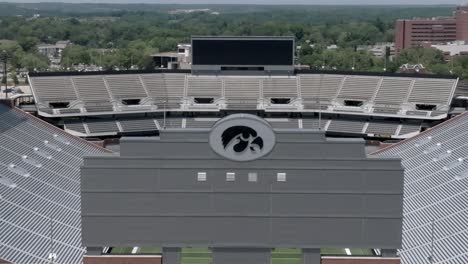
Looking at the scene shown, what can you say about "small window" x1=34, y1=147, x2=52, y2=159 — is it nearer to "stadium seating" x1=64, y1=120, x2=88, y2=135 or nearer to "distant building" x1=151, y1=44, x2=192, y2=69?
"stadium seating" x1=64, y1=120, x2=88, y2=135

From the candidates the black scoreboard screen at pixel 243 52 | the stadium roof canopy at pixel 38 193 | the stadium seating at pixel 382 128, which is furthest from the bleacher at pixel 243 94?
the stadium roof canopy at pixel 38 193

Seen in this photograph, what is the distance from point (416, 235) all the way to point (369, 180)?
935cm

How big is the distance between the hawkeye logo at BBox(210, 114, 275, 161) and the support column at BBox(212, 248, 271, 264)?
3.01 metres

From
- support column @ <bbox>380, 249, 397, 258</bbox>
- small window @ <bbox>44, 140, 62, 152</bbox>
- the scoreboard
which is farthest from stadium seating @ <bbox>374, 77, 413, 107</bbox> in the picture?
support column @ <bbox>380, 249, 397, 258</bbox>

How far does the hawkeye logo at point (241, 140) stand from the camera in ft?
90.7

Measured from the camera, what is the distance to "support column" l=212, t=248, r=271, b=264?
28.1 m

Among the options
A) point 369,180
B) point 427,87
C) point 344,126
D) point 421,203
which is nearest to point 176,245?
point 369,180

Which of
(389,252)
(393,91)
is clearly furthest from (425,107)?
(389,252)

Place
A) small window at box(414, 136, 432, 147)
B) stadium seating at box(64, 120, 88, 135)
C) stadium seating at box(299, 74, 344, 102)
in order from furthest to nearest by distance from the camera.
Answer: stadium seating at box(299, 74, 344, 102)
stadium seating at box(64, 120, 88, 135)
small window at box(414, 136, 432, 147)

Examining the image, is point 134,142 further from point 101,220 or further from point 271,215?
point 271,215

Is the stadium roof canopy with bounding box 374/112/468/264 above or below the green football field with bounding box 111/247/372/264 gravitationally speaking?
above

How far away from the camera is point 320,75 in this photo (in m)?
74.7

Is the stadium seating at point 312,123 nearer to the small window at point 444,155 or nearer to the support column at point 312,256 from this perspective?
the small window at point 444,155

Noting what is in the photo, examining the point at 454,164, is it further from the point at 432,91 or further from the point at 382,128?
the point at 432,91
